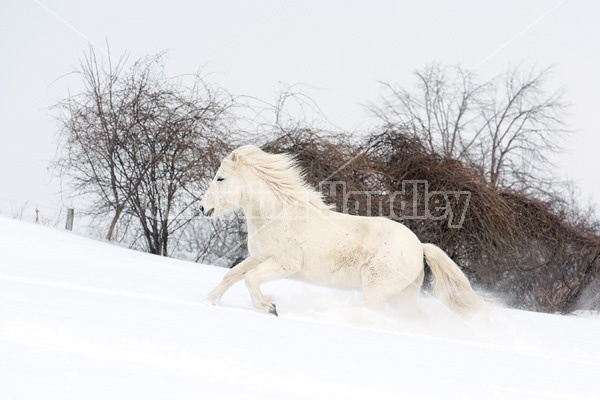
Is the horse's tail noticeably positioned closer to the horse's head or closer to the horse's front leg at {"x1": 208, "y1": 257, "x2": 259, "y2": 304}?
the horse's front leg at {"x1": 208, "y1": 257, "x2": 259, "y2": 304}

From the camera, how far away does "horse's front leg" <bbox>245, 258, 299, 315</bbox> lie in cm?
554

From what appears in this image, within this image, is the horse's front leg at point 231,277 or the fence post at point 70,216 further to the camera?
the fence post at point 70,216

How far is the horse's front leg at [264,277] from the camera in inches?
218

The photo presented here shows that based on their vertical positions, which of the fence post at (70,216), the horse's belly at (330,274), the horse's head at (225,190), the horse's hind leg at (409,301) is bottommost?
the horse's hind leg at (409,301)

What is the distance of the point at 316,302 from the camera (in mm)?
6398

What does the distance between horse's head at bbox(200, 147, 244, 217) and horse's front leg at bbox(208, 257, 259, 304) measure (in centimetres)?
55

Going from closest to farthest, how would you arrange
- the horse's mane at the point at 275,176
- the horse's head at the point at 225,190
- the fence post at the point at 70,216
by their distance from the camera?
the horse's head at the point at 225,190
the horse's mane at the point at 275,176
the fence post at the point at 70,216

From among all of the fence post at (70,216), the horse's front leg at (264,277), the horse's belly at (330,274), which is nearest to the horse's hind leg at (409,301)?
the horse's belly at (330,274)

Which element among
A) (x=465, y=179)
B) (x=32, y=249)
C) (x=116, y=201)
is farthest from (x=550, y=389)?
(x=116, y=201)

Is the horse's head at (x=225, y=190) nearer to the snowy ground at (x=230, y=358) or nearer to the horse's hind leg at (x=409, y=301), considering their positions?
the snowy ground at (x=230, y=358)

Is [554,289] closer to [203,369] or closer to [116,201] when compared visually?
[116,201]

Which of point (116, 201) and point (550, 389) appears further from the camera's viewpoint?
point (116, 201)

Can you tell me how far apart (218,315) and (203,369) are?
1.60 metres

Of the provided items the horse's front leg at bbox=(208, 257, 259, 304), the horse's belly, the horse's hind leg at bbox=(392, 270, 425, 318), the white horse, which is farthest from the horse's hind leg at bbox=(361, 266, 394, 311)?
the horse's front leg at bbox=(208, 257, 259, 304)
